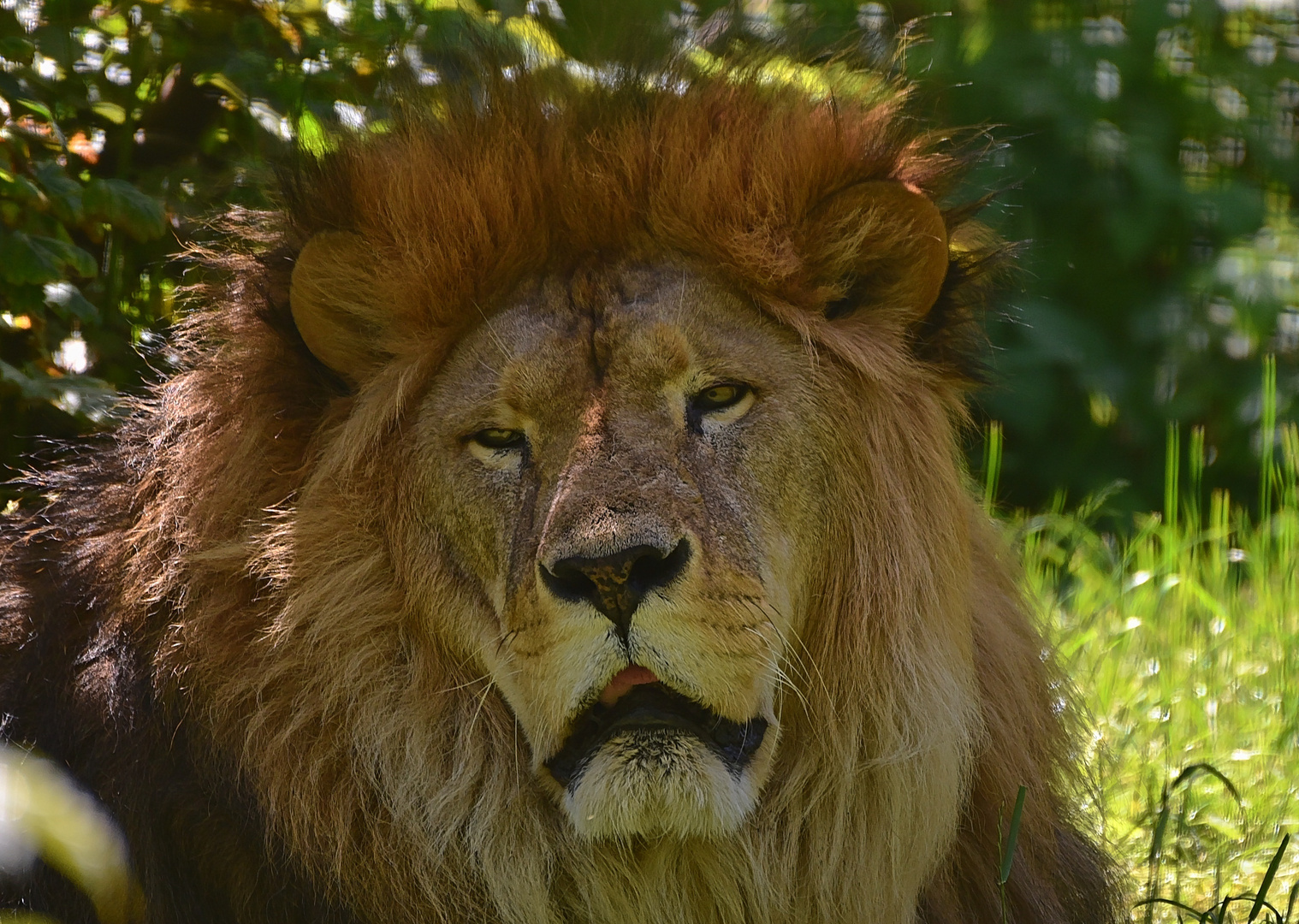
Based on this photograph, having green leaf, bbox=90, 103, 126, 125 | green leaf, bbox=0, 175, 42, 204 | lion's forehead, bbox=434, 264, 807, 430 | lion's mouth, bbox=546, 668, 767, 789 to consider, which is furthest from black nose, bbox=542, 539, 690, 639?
green leaf, bbox=90, 103, 126, 125

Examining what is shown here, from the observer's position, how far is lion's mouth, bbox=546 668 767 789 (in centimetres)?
254

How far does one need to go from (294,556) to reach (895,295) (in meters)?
1.22

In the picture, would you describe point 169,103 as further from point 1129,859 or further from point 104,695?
point 1129,859

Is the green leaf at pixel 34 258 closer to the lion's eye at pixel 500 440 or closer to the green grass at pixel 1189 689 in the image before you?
the lion's eye at pixel 500 440

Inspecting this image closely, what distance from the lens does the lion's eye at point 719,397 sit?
109 inches

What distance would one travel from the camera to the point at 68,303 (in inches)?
146

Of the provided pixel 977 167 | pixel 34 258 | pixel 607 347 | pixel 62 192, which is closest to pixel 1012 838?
pixel 607 347

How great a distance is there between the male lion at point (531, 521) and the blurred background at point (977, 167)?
28 centimetres

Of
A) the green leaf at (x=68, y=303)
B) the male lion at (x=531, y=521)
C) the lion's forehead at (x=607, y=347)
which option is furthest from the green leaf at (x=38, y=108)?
the lion's forehead at (x=607, y=347)

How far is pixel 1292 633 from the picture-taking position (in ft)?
15.2

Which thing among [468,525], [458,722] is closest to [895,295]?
[468,525]

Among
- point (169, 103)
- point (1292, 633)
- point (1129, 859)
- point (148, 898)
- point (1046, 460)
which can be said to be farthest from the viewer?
point (1046, 460)

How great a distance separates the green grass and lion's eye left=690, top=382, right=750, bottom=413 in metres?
1.14

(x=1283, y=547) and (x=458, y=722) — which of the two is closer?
(x=458, y=722)
